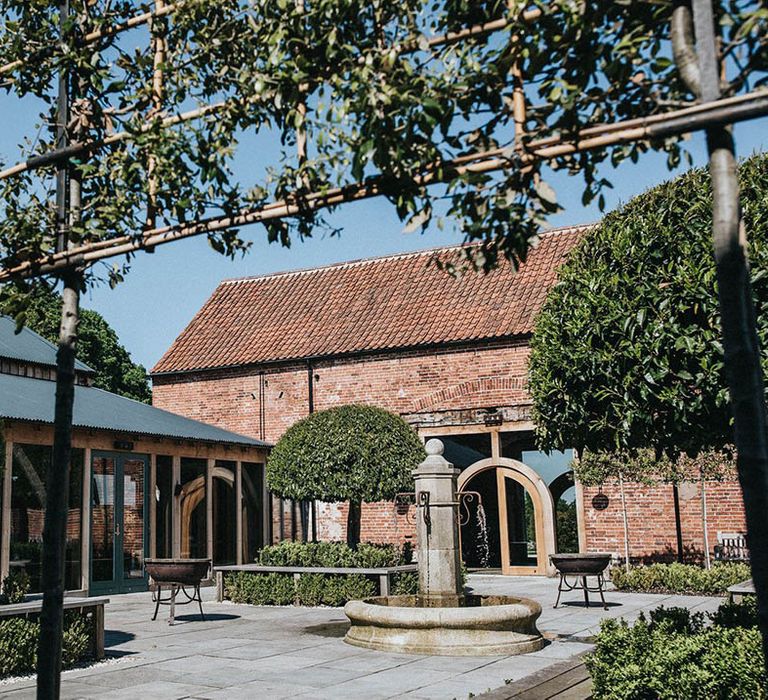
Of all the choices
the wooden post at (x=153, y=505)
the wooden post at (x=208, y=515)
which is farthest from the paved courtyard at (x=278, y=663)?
→ the wooden post at (x=208, y=515)

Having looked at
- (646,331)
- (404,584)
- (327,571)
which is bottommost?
(404,584)

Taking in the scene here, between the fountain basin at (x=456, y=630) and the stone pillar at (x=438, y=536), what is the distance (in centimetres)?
95

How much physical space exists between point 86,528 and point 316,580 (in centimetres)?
459

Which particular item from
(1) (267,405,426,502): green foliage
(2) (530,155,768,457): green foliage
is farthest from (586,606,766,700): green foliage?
(1) (267,405,426,502): green foliage

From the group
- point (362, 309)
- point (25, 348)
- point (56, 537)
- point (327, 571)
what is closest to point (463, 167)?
point (56, 537)

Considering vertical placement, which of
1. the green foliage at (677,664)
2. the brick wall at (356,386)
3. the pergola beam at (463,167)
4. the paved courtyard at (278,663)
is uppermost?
the brick wall at (356,386)

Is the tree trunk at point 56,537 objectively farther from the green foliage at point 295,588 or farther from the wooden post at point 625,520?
the wooden post at point 625,520

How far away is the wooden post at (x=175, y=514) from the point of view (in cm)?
1836

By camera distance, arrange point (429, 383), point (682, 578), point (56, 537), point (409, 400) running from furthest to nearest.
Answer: point (409, 400) → point (429, 383) → point (682, 578) → point (56, 537)

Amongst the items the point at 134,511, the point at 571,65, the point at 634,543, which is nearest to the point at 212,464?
the point at 134,511

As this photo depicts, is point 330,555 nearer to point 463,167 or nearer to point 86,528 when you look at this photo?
point 86,528

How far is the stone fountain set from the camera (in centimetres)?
910

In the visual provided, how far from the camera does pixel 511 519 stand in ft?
73.5

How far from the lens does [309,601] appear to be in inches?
570
